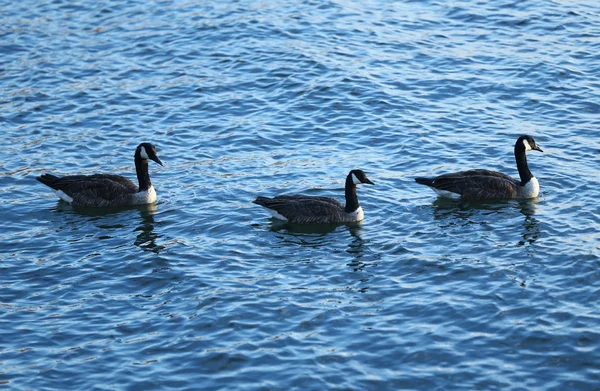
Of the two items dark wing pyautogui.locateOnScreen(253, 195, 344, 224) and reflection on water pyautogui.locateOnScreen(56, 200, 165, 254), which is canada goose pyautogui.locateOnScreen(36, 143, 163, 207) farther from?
dark wing pyautogui.locateOnScreen(253, 195, 344, 224)

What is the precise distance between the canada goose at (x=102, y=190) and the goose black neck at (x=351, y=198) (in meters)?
4.66

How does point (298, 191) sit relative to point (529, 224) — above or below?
above

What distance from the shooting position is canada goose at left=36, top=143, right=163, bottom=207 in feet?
73.4

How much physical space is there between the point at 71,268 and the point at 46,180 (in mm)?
4421

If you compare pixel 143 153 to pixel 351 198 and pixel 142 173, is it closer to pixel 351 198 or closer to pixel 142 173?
pixel 142 173

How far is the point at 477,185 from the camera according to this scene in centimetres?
2183

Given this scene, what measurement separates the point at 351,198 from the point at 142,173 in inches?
203

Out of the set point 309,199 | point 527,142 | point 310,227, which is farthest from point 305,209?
point 527,142

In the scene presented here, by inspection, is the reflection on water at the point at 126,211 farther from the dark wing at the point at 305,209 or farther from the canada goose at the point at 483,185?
the canada goose at the point at 483,185

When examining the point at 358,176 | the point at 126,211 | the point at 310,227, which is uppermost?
the point at 358,176

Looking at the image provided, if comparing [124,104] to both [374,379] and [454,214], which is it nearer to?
[454,214]

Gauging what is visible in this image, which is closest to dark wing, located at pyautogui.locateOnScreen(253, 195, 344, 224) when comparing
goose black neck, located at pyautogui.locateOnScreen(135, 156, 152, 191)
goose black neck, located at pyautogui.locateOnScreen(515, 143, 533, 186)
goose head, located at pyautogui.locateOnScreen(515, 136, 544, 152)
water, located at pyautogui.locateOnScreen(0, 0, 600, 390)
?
water, located at pyautogui.locateOnScreen(0, 0, 600, 390)

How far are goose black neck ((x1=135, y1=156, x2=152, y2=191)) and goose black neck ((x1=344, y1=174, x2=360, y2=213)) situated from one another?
475 cm

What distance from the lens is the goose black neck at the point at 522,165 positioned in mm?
22062
